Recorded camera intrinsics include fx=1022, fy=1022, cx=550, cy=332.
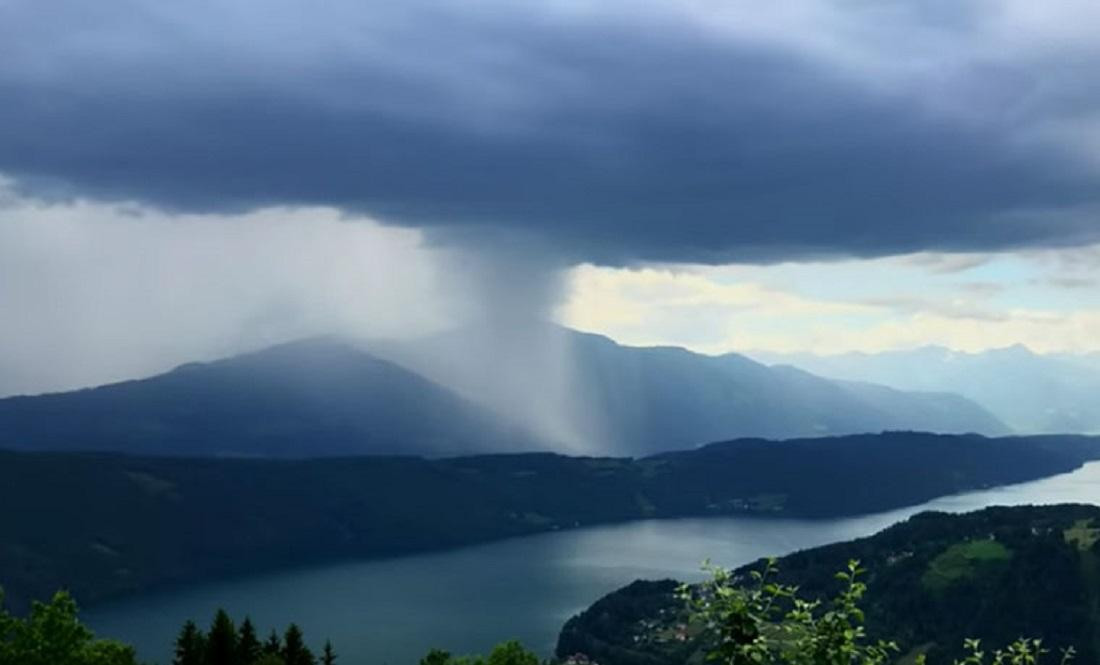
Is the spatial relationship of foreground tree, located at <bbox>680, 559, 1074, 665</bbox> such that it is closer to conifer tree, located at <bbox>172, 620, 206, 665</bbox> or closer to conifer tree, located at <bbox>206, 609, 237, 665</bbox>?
conifer tree, located at <bbox>206, 609, 237, 665</bbox>

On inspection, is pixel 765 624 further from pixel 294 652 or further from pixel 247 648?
pixel 247 648

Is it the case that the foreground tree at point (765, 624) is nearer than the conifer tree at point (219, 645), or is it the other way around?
the foreground tree at point (765, 624)

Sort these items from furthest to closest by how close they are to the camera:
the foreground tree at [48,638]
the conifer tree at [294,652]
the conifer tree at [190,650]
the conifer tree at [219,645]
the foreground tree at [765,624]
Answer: the conifer tree at [190,650], the conifer tree at [294,652], the conifer tree at [219,645], the foreground tree at [48,638], the foreground tree at [765,624]

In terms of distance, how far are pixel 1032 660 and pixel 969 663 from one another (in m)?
1.17

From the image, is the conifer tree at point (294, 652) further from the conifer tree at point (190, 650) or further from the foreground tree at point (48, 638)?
the foreground tree at point (48, 638)

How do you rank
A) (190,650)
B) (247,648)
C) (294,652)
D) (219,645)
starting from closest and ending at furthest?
1. (219,645)
2. (294,652)
3. (190,650)
4. (247,648)

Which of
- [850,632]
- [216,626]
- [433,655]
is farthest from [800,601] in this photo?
[433,655]

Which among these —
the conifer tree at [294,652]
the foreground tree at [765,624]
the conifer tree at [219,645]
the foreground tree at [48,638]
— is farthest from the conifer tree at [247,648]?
the foreground tree at [765,624]

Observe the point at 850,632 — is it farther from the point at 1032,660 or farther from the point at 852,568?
the point at 1032,660

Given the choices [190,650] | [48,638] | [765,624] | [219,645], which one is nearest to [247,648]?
[190,650]

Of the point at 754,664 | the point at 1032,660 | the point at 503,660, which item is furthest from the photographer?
the point at 503,660

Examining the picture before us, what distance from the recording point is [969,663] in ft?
60.6

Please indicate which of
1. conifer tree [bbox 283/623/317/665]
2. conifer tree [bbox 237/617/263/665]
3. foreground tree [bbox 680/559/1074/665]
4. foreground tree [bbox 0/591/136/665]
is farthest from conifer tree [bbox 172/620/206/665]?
foreground tree [bbox 680/559/1074/665]

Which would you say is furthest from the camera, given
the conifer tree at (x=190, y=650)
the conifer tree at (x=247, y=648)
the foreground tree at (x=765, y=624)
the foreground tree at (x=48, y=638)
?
the conifer tree at (x=247, y=648)
